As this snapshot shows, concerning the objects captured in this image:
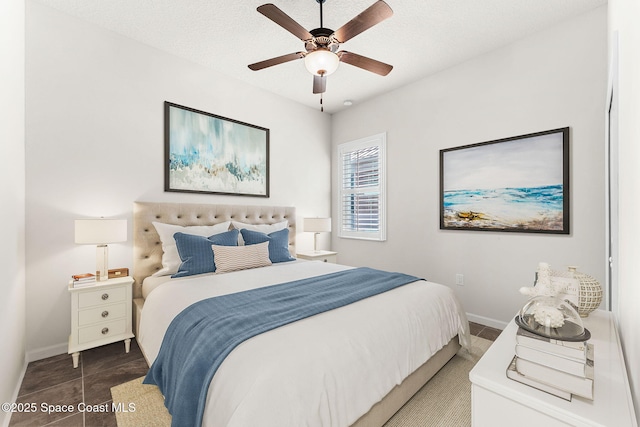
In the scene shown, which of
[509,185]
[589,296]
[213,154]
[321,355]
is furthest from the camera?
[213,154]

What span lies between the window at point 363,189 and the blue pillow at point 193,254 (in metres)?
2.35

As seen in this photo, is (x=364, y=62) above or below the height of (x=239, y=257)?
above

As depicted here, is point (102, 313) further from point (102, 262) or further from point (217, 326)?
point (217, 326)

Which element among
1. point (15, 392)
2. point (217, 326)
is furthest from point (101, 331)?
point (217, 326)

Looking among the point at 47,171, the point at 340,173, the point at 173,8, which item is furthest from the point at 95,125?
the point at 340,173

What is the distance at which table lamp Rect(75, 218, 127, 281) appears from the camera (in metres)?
2.24

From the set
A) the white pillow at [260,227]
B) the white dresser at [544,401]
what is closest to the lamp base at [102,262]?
the white pillow at [260,227]

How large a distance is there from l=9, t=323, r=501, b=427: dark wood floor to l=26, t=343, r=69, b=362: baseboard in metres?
0.04

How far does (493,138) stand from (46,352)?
181 inches

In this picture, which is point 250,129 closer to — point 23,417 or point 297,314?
point 297,314

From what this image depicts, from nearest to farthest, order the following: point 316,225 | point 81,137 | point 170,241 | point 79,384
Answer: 1. point 79,384
2. point 81,137
3. point 170,241
4. point 316,225

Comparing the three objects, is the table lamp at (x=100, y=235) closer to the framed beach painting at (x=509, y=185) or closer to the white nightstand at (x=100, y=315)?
the white nightstand at (x=100, y=315)

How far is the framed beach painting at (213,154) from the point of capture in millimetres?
3098

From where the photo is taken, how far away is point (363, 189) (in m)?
4.37
